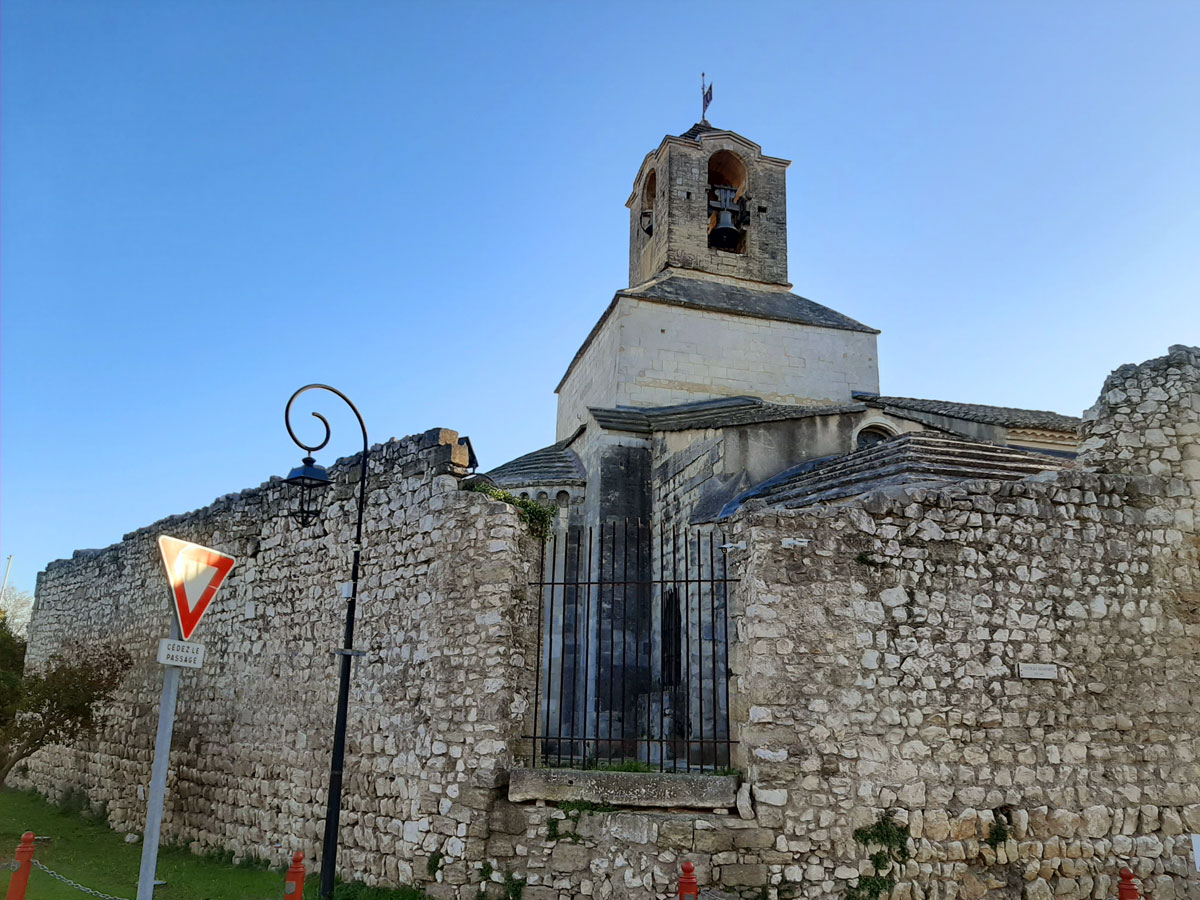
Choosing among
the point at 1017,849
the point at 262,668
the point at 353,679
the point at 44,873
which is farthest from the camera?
the point at 262,668

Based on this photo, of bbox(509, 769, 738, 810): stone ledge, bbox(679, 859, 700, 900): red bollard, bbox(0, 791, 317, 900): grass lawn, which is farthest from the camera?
bbox(0, 791, 317, 900): grass lawn

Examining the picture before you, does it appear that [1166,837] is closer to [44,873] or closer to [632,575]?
[632,575]

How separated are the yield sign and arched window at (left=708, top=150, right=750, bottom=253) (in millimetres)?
16004

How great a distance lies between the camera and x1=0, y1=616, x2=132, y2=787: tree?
37.0 ft

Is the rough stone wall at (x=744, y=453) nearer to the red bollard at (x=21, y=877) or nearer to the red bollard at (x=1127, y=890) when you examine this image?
the red bollard at (x=1127, y=890)

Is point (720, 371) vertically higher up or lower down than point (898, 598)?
higher up

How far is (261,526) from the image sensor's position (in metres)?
10.2

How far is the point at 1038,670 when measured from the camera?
6.91m

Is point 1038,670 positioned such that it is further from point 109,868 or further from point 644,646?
point 109,868

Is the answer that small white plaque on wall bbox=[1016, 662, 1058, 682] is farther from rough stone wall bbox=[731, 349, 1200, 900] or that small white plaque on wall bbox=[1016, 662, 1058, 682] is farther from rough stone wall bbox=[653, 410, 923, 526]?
rough stone wall bbox=[653, 410, 923, 526]

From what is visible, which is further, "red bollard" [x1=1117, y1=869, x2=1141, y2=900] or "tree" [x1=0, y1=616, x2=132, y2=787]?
"tree" [x1=0, y1=616, x2=132, y2=787]

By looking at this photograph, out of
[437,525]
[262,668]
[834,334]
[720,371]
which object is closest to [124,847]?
[262,668]

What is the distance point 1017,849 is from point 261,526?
8.23m

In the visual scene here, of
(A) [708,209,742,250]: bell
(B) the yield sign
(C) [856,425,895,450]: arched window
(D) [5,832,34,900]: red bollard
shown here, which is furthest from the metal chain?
(A) [708,209,742,250]: bell
